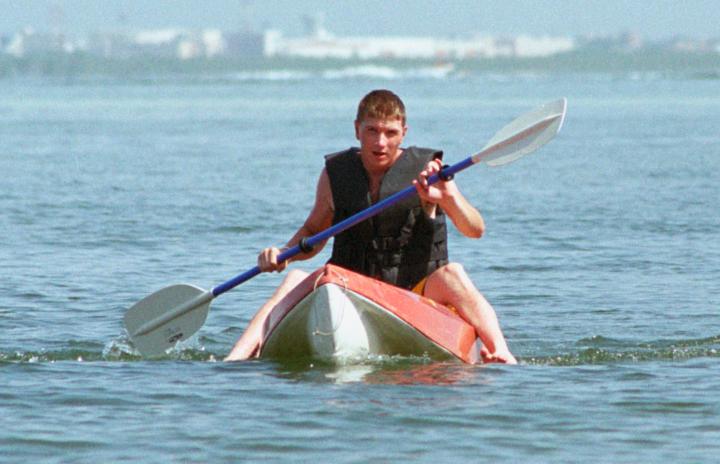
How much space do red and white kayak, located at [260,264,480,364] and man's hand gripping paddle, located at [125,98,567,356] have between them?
0.24 m

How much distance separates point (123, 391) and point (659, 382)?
252cm

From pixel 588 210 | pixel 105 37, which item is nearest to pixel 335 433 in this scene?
pixel 588 210

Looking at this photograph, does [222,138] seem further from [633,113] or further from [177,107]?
[177,107]

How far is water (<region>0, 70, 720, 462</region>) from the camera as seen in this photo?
623 centimetres

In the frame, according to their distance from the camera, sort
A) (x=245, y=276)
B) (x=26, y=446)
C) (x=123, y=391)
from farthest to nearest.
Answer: (x=245, y=276), (x=123, y=391), (x=26, y=446)

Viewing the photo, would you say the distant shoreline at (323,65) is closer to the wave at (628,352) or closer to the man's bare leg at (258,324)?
the wave at (628,352)

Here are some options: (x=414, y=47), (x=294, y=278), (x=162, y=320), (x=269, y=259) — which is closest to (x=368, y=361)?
(x=294, y=278)

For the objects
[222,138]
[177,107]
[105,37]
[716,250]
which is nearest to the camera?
[716,250]

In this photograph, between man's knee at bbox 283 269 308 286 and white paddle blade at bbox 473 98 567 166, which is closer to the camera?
man's knee at bbox 283 269 308 286

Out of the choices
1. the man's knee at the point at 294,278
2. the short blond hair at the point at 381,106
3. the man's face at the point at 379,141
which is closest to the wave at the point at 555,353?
the man's knee at the point at 294,278

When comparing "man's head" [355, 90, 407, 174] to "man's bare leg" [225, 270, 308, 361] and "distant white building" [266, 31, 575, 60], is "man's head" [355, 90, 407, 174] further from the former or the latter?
"distant white building" [266, 31, 575, 60]

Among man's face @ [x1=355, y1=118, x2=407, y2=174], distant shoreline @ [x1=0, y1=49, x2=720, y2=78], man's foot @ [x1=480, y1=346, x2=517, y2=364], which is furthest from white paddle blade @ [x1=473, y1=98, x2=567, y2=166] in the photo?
distant shoreline @ [x1=0, y1=49, x2=720, y2=78]

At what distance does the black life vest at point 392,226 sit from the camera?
7414mm

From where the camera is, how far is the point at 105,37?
651ft
